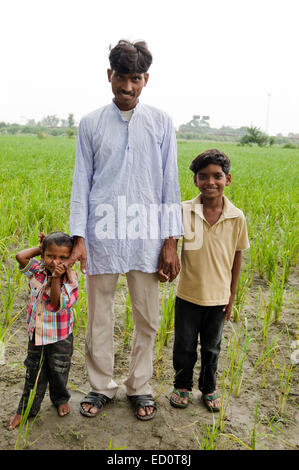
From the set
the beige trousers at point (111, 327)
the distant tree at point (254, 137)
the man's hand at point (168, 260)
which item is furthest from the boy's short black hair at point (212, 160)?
the distant tree at point (254, 137)

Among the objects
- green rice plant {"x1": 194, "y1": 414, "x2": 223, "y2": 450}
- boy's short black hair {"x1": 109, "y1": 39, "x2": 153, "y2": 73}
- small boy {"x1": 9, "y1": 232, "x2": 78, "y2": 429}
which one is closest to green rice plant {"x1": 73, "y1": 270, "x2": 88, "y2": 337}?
small boy {"x1": 9, "y1": 232, "x2": 78, "y2": 429}

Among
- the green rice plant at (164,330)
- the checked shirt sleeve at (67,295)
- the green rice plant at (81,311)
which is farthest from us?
the green rice plant at (81,311)

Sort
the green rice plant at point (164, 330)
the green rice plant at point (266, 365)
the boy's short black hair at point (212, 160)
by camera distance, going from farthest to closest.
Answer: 1. the green rice plant at point (164, 330)
2. the green rice plant at point (266, 365)
3. the boy's short black hair at point (212, 160)

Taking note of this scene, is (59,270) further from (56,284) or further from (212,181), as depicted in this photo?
(212,181)

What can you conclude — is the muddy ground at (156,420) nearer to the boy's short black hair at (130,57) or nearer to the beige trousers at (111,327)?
the beige trousers at (111,327)

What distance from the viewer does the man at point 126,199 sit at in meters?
1.56

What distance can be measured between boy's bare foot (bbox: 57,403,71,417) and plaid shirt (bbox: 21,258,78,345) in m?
0.35

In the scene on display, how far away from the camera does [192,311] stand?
5.63 feet

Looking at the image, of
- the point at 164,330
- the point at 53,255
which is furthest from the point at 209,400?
the point at 53,255

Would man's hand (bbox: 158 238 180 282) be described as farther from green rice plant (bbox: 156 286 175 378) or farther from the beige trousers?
green rice plant (bbox: 156 286 175 378)

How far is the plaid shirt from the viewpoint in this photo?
60.2 inches

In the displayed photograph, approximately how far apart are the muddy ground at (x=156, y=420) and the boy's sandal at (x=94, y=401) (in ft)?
0.08
